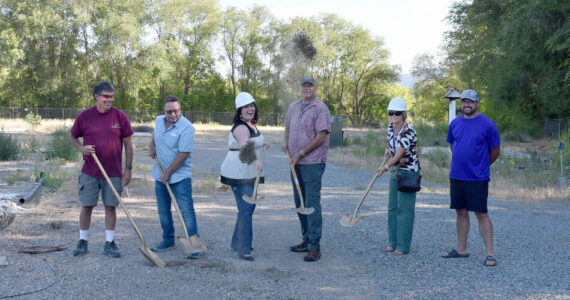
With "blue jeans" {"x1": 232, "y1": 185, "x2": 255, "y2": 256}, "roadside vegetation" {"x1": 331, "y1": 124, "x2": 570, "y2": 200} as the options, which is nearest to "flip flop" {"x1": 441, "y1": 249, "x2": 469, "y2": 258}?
"blue jeans" {"x1": 232, "y1": 185, "x2": 255, "y2": 256}

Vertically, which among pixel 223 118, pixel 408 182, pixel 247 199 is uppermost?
pixel 223 118

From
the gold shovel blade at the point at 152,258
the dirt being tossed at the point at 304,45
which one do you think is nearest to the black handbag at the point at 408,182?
the gold shovel blade at the point at 152,258

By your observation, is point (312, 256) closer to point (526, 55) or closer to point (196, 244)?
point (196, 244)

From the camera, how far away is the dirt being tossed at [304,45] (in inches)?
2655

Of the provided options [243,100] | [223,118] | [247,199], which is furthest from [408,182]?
[223,118]

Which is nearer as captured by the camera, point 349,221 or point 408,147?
point 408,147

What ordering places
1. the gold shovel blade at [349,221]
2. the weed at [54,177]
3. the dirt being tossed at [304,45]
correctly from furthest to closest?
the dirt being tossed at [304,45] → the weed at [54,177] → the gold shovel blade at [349,221]

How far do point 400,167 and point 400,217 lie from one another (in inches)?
22.7

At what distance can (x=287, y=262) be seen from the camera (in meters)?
5.43

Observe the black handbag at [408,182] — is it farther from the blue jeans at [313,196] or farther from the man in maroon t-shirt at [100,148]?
the man in maroon t-shirt at [100,148]

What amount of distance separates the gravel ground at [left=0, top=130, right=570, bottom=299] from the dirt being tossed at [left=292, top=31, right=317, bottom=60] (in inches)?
2390

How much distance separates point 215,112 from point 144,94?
33.5ft

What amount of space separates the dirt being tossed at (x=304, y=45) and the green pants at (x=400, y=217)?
207ft

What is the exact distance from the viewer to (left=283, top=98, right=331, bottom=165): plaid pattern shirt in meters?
5.40
